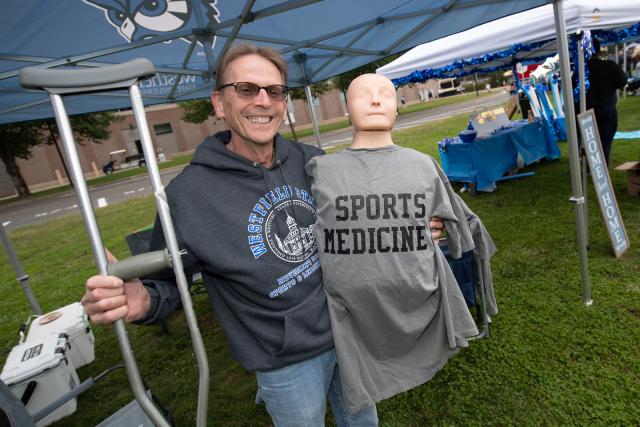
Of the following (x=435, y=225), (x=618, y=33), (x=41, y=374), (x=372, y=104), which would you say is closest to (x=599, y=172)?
(x=435, y=225)

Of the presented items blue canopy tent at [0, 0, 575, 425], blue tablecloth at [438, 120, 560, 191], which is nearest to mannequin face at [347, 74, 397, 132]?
blue canopy tent at [0, 0, 575, 425]

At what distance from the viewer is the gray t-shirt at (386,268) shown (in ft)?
4.04

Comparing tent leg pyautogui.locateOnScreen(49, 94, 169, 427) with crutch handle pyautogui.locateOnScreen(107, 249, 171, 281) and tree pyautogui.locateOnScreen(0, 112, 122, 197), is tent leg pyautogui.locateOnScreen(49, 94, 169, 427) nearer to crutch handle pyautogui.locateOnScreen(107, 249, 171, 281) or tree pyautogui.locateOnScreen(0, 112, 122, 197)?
crutch handle pyautogui.locateOnScreen(107, 249, 171, 281)

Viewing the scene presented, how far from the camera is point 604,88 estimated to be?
531 centimetres

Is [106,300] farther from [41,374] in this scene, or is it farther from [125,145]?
[125,145]

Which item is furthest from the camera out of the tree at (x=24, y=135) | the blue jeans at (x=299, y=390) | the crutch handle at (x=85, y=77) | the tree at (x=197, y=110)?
the tree at (x=197, y=110)

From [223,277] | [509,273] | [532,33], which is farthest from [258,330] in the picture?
[532,33]

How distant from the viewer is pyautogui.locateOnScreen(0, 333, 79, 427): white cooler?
8.61 ft

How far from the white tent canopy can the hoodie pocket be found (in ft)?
12.4

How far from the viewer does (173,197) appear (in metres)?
1.16

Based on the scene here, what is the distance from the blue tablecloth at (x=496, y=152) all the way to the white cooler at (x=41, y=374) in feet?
20.3

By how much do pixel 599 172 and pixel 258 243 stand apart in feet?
10.9

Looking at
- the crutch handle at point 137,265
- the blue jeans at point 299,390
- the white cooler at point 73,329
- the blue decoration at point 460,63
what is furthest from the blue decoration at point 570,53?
the white cooler at point 73,329

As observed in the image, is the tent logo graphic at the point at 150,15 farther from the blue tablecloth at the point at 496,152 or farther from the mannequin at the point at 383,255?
the blue tablecloth at the point at 496,152
